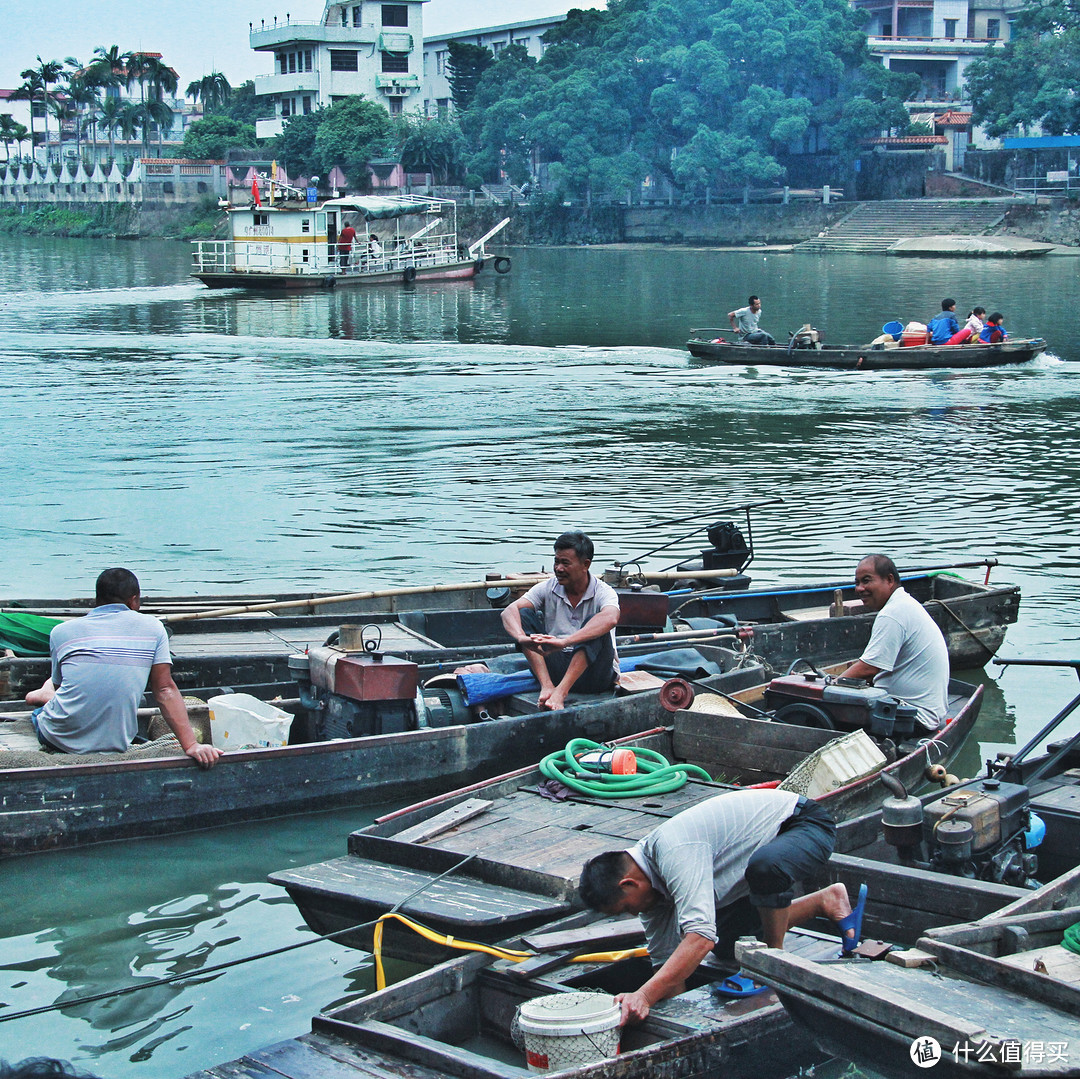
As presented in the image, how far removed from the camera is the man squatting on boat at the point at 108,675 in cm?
818

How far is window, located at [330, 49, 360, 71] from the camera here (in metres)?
104

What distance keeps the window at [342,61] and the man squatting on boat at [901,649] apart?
102 m

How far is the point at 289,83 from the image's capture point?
10550 cm

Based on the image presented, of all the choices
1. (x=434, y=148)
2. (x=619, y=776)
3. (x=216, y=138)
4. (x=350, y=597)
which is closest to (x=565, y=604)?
(x=619, y=776)

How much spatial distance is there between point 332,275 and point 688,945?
48271 millimetres

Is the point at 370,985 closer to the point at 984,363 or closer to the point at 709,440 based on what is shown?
the point at 709,440

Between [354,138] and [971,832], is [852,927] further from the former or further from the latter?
[354,138]

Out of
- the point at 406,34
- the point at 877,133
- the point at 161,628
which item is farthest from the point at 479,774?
the point at 406,34

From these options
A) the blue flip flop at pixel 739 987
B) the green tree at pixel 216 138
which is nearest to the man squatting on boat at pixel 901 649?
the blue flip flop at pixel 739 987

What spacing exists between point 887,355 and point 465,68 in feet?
256

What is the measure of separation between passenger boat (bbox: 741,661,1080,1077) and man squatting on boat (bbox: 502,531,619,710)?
2.56 metres

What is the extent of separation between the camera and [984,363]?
29016 mm

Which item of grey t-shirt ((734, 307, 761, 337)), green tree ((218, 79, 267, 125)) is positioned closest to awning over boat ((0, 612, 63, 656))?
grey t-shirt ((734, 307, 761, 337))

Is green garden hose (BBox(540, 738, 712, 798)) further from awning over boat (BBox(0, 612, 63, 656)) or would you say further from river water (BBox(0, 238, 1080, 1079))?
awning over boat (BBox(0, 612, 63, 656))
